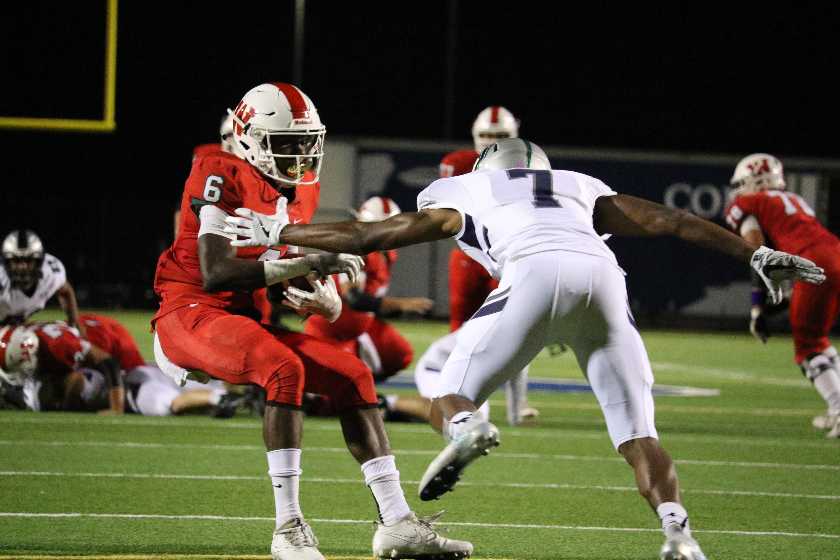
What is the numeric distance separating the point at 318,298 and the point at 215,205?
1.72 ft

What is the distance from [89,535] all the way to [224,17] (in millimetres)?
28768

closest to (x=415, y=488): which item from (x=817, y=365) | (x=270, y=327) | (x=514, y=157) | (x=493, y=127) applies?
(x=270, y=327)

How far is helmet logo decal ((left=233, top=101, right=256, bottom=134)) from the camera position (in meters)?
5.65

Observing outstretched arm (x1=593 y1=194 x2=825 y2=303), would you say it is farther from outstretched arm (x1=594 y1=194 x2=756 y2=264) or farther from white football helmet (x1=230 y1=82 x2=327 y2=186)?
white football helmet (x1=230 y1=82 x2=327 y2=186)

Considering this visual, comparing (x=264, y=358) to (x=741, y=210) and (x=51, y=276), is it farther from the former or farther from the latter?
(x=51, y=276)

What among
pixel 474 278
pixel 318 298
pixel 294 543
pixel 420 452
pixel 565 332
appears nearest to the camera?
pixel 565 332

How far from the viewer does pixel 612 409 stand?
478cm

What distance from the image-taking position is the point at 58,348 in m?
A: 9.89

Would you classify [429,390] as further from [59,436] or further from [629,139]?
[629,139]

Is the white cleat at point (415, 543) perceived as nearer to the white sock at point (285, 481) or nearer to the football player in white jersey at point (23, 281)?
the white sock at point (285, 481)

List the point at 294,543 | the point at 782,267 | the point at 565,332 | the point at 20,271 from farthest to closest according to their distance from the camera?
Result: the point at 20,271 < the point at 294,543 < the point at 782,267 < the point at 565,332

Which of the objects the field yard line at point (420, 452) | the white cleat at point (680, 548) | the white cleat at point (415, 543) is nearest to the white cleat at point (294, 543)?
the white cleat at point (415, 543)

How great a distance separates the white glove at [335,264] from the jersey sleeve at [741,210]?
5154mm

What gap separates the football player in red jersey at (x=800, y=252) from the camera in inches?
370
